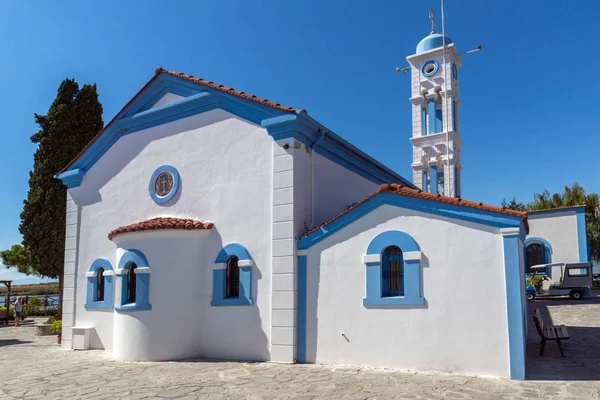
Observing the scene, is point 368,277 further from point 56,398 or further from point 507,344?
point 56,398

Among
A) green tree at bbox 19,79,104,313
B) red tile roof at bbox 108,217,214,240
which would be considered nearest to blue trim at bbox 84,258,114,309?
red tile roof at bbox 108,217,214,240

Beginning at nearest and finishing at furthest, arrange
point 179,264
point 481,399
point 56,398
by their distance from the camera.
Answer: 1. point 481,399
2. point 56,398
3. point 179,264

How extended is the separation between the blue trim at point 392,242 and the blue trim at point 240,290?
8.96ft

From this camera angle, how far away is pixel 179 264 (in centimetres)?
1071

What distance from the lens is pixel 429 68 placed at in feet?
70.8

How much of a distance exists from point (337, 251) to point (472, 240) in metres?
2.57

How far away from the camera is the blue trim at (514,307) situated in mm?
7648

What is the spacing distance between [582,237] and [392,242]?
18.7 metres

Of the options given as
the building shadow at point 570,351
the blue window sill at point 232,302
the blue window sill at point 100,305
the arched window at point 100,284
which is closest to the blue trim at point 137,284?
the blue window sill at point 232,302

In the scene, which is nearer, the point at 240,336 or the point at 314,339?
the point at 314,339

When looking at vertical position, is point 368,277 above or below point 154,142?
below

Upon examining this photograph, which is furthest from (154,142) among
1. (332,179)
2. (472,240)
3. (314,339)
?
(472,240)

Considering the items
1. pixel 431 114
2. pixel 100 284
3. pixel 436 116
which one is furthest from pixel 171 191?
pixel 436 116

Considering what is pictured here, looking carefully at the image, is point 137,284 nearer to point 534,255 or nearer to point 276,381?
point 276,381
